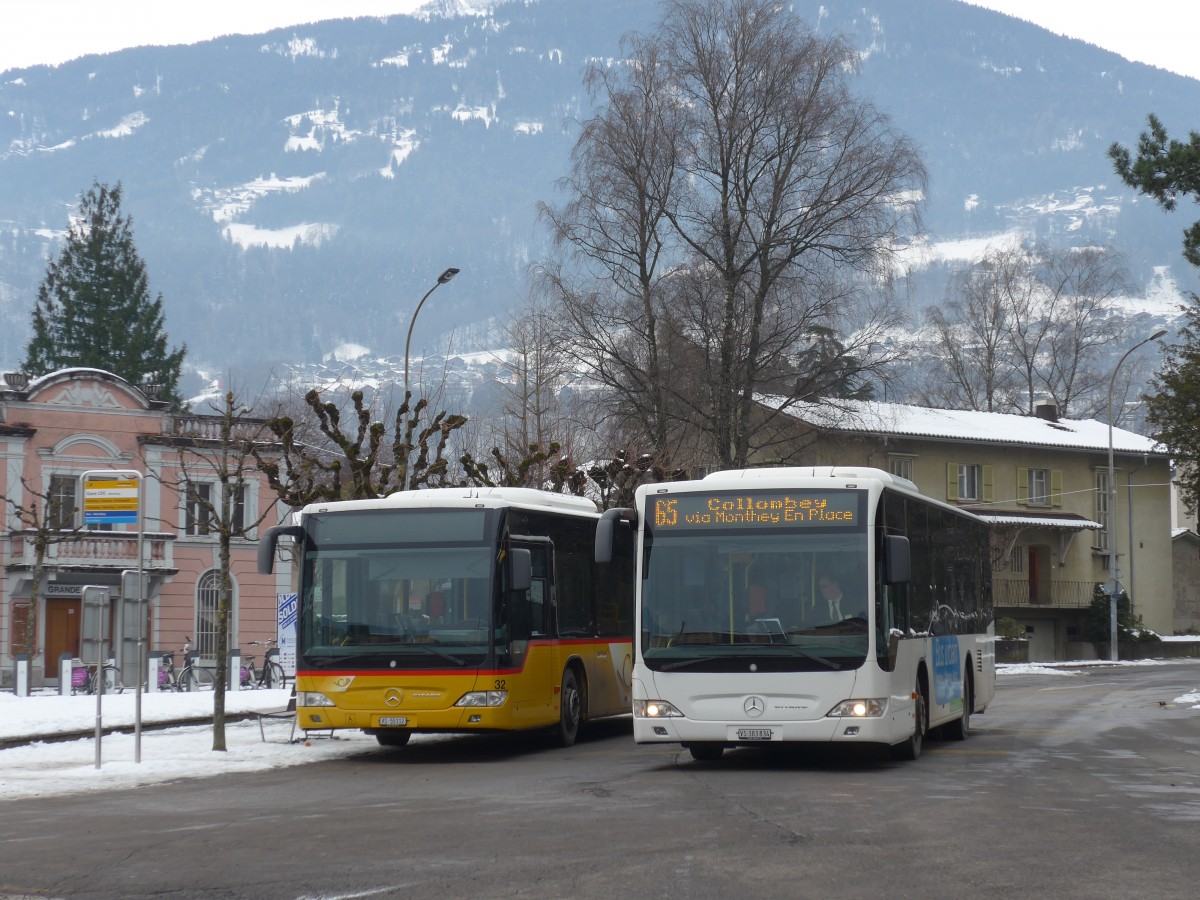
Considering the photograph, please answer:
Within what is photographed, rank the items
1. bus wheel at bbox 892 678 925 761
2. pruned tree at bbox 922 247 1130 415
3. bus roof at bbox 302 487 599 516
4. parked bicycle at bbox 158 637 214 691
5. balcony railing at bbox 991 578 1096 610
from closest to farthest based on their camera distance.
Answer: bus wheel at bbox 892 678 925 761 < bus roof at bbox 302 487 599 516 < parked bicycle at bbox 158 637 214 691 < balcony railing at bbox 991 578 1096 610 < pruned tree at bbox 922 247 1130 415

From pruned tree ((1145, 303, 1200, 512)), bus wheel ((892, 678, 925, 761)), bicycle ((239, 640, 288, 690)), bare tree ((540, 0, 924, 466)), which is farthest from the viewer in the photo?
bare tree ((540, 0, 924, 466))

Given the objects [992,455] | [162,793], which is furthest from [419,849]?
[992,455]

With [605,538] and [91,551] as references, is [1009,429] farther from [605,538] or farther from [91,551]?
[605,538]

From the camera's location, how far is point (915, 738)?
1781 centimetres

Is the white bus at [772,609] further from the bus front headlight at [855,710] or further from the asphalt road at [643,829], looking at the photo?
the asphalt road at [643,829]

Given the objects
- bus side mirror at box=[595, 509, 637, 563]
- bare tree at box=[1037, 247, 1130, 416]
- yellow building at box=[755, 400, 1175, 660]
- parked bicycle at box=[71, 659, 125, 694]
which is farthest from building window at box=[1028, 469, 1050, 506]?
bus side mirror at box=[595, 509, 637, 563]

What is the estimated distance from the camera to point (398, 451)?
1209 inches

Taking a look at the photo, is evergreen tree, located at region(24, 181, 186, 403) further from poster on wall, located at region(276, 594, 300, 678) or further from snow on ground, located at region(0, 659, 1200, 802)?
snow on ground, located at region(0, 659, 1200, 802)

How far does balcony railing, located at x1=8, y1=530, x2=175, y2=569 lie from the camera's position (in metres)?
47.5

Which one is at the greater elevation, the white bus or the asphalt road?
the white bus

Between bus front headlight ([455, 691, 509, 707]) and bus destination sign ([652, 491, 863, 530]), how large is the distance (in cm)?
298

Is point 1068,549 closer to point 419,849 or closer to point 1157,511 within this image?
point 1157,511

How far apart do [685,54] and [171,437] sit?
1726 cm

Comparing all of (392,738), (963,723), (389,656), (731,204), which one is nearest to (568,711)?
(392,738)
